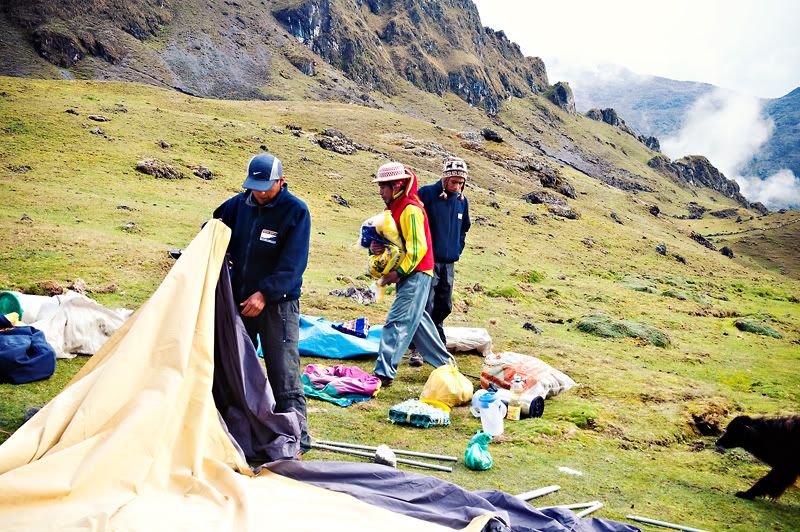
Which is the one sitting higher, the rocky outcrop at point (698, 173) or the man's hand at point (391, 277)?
→ the rocky outcrop at point (698, 173)

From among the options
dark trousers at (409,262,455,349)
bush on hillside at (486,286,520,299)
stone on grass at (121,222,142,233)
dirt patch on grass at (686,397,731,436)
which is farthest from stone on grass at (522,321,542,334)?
stone on grass at (121,222,142,233)

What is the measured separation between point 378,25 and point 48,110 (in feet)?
569

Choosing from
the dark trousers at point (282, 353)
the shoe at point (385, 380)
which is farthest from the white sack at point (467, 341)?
the dark trousers at point (282, 353)

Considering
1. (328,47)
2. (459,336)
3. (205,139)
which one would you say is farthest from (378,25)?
(459,336)

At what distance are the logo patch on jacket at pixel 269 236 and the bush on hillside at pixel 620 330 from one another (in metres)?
11.6

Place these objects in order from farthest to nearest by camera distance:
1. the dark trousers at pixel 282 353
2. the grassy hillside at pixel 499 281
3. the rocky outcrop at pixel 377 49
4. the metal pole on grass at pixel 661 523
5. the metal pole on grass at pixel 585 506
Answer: the rocky outcrop at pixel 377 49
the grassy hillside at pixel 499 281
the dark trousers at pixel 282 353
the metal pole on grass at pixel 585 506
the metal pole on grass at pixel 661 523

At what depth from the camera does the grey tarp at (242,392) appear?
5473 millimetres

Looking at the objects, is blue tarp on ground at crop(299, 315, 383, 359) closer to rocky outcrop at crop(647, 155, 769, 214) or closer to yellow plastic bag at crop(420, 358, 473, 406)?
yellow plastic bag at crop(420, 358, 473, 406)

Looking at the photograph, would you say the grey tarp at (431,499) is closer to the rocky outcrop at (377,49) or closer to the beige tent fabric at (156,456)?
the beige tent fabric at (156,456)

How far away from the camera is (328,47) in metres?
159

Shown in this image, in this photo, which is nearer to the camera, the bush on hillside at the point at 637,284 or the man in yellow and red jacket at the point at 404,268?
the man in yellow and red jacket at the point at 404,268

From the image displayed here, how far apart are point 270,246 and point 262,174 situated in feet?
2.27

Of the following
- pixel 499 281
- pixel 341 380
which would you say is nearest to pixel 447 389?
pixel 341 380

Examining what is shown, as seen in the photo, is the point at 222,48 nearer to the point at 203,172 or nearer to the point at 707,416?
the point at 203,172
